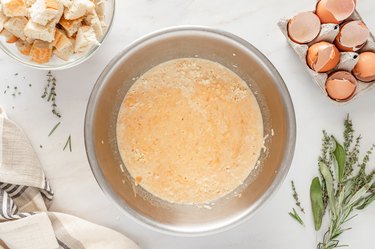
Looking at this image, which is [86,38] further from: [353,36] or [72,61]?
[353,36]

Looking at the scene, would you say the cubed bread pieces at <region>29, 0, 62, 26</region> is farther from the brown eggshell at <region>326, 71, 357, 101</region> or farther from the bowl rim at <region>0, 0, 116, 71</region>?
the brown eggshell at <region>326, 71, 357, 101</region>

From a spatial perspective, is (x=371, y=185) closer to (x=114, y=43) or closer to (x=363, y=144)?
(x=363, y=144)

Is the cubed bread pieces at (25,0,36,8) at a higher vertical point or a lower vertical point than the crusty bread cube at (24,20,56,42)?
higher

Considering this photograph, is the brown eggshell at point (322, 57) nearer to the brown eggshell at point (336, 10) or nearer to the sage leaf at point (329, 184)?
the brown eggshell at point (336, 10)

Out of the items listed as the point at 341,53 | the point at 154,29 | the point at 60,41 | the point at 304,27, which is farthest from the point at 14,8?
the point at 341,53

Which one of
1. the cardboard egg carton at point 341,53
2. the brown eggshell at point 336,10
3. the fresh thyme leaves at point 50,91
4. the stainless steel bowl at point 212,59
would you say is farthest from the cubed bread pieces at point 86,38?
the brown eggshell at point 336,10

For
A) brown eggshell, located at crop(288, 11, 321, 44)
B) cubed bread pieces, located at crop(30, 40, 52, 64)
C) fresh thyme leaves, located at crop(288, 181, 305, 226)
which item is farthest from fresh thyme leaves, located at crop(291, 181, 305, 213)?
cubed bread pieces, located at crop(30, 40, 52, 64)
